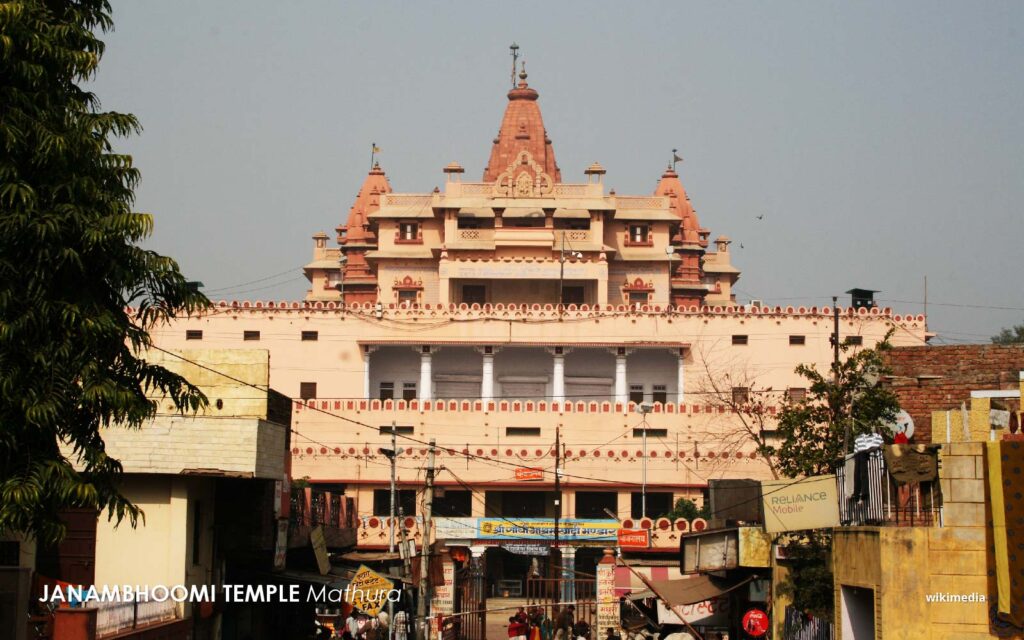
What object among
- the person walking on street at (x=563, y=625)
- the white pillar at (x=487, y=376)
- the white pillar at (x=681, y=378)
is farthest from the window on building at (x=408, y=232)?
the person walking on street at (x=563, y=625)

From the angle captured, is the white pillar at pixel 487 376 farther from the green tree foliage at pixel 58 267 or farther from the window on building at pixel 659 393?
the green tree foliage at pixel 58 267

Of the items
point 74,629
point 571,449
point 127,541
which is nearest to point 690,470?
point 571,449

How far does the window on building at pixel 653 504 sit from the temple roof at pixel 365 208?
20.6m

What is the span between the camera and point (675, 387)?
6222cm

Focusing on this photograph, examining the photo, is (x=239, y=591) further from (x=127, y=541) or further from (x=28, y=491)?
(x=28, y=491)

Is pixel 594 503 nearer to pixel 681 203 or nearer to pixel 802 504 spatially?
pixel 681 203

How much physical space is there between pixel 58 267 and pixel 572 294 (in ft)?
168

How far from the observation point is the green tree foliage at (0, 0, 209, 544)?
1388 centimetres

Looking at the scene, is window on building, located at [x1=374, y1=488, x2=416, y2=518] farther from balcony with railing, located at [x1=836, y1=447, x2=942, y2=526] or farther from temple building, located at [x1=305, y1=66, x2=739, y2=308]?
balcony with railing, located at [x1=836, y1=447, x2=942, y2=526]

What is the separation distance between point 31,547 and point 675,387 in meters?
42.2

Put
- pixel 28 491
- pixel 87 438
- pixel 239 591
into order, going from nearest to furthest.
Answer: pixel 28 491, pixel 87 438, pixel 239 591

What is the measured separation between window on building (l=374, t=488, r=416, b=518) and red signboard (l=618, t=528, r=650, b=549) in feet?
29.8

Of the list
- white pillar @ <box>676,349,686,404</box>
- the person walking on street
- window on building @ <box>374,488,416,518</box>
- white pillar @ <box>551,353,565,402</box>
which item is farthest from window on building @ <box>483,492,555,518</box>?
the person walking on street

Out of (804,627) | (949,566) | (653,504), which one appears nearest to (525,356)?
(653,504)
